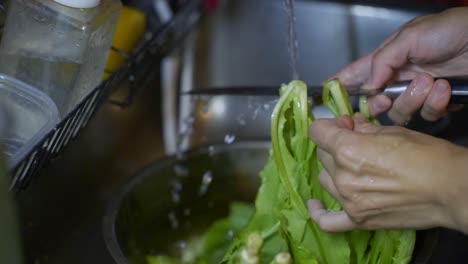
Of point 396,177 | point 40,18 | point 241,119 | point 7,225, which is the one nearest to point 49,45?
point 40,18

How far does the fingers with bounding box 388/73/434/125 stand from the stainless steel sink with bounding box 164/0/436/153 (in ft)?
0.93

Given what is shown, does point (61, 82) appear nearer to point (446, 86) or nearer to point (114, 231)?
point (114, 231)

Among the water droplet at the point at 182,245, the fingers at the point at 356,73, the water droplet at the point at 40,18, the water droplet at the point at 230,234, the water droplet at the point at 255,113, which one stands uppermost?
the water droplet at the point at 40,18

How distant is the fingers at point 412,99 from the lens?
0.63m

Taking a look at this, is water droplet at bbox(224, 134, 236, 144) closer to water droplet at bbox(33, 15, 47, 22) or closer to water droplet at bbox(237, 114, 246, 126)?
water droplet at bbox(237, 114, 246, 126)

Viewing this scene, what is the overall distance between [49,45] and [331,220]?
11.3 inches

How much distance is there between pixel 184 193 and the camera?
85cm

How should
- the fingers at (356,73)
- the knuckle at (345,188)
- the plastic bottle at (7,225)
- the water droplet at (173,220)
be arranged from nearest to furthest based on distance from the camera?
the plastic bottle at (7,225), the knuckle at (345,188), the fingers at (356,73), the water droplet at (173,220)

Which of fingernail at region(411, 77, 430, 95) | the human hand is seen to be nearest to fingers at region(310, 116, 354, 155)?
the human hand

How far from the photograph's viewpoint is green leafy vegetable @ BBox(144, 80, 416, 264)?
2.02 ft

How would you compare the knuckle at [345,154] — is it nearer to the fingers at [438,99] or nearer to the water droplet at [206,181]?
the fingers at [438,99]

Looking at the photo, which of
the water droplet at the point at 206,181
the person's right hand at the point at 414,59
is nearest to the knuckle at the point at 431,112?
the person's right hand at the point at 414,59

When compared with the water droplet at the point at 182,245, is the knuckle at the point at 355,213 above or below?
above

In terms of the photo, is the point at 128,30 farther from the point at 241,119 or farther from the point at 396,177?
the point at 396,177
